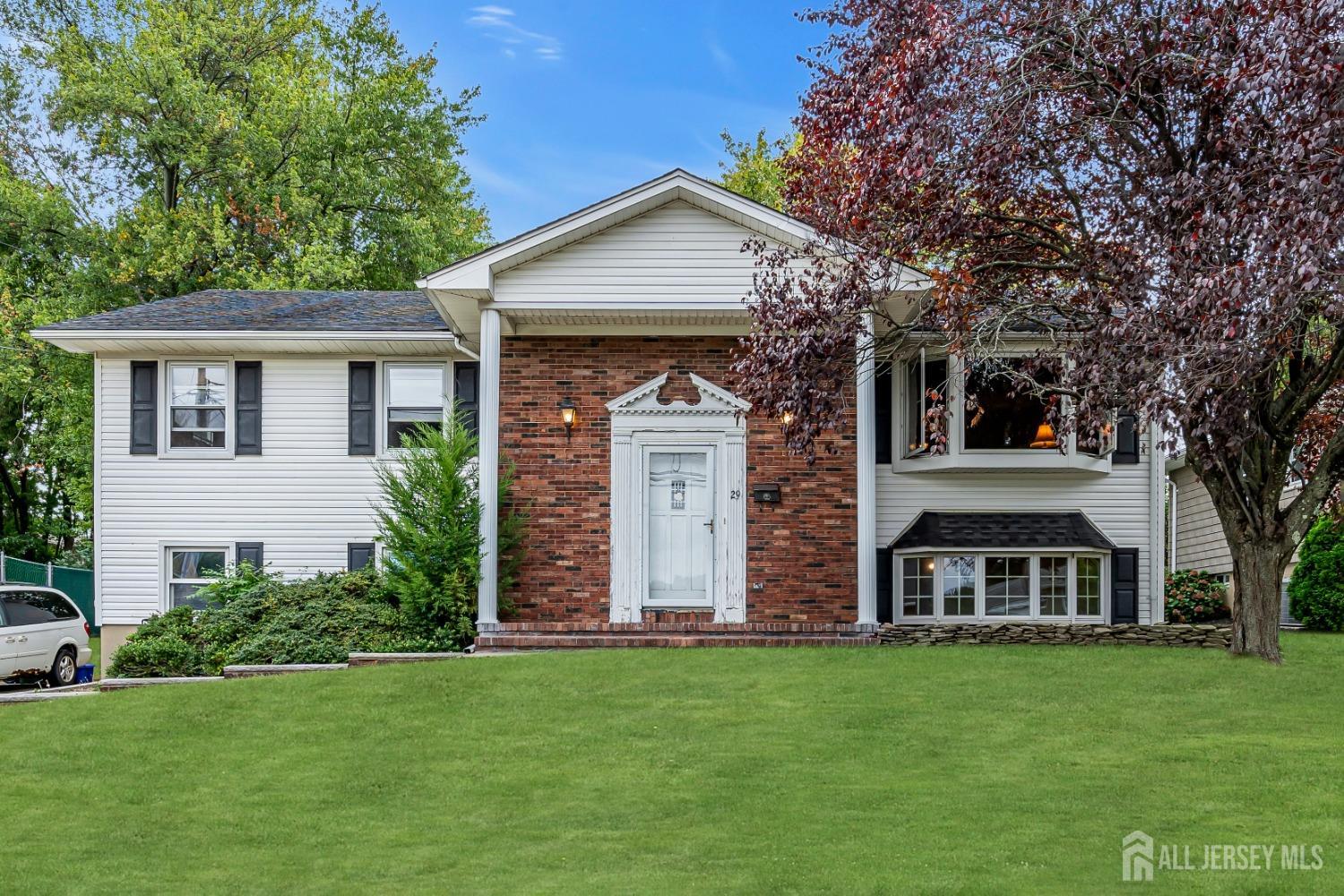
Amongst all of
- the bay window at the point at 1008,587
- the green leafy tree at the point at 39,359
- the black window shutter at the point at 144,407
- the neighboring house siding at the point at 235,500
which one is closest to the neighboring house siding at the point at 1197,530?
the bay window at the point at 1008,587

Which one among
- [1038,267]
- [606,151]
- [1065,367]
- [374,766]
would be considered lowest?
[374,766]

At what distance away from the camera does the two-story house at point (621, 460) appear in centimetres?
1523

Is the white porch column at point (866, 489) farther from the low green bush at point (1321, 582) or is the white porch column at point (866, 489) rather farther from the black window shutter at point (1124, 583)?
the low green bush at point (1321, 582)

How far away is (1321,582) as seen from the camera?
2077 cm

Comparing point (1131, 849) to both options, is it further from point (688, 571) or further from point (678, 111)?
point (678, 111)

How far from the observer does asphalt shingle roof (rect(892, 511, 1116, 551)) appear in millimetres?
17062

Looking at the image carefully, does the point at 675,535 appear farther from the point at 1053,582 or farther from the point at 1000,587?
the point at 1053,582

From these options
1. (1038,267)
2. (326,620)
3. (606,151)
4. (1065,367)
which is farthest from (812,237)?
(606,151)

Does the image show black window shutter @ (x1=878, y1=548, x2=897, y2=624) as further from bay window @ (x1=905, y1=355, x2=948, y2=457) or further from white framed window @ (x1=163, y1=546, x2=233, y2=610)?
white framed window @ (x1=163, y1=546, x2=233, y2=610)

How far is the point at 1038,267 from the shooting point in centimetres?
1377

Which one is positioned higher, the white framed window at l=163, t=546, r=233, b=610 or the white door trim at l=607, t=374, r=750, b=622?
the white door trim at l=607, t=374, r=750, b=622

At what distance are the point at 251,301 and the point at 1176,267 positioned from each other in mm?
14814

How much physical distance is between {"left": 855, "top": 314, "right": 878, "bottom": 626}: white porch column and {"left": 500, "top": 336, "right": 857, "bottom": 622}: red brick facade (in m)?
0.85

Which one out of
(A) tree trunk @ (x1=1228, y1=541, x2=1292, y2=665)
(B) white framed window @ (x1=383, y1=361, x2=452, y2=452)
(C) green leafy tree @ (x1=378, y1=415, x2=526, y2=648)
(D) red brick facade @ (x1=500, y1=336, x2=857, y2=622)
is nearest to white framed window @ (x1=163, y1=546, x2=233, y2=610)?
(B) white framed window @ (x1=383, y1=361, x2=452, y2=452)
